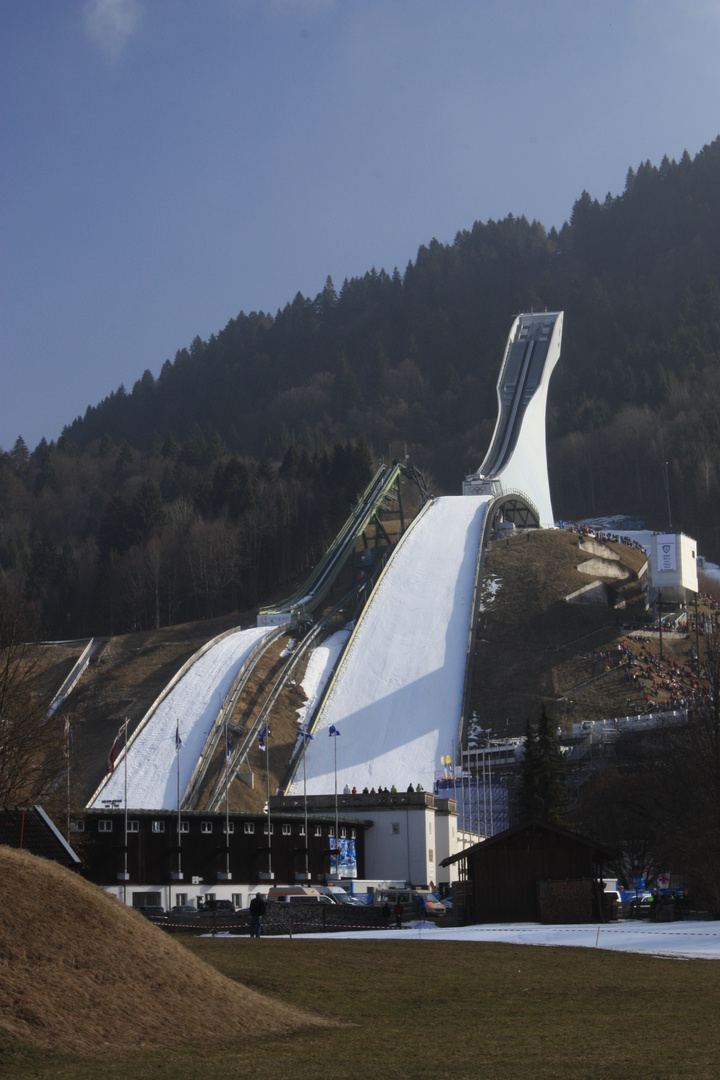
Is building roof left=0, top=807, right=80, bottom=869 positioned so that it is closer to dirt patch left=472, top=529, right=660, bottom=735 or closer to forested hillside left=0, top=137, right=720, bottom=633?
dirt patch left=472, top=529, right=660, bottom=735

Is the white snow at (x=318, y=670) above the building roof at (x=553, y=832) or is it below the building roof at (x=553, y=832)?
above

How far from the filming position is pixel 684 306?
11612 centimetres

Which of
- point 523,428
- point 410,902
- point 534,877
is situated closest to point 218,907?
point 410,902

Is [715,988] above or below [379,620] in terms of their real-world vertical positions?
below

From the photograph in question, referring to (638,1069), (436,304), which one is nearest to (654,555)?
(638,1069)

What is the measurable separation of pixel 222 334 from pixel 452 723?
125537 millimetres

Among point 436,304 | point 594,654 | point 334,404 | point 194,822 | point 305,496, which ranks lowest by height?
point 194,822

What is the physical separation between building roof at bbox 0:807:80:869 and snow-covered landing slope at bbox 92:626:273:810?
73.6 feet

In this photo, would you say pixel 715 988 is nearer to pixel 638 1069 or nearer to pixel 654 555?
pixel 638 1069

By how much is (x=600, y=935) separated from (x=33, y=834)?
428 inches

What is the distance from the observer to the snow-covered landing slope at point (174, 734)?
3816 centimetres

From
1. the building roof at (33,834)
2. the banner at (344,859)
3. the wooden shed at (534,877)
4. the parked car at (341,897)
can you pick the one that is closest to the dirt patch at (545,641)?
the banner at (344,859)

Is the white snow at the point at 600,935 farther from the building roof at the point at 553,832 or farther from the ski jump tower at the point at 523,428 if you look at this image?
the ski jump tower at the point at 523,428

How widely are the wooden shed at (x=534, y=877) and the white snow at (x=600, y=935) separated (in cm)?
57
